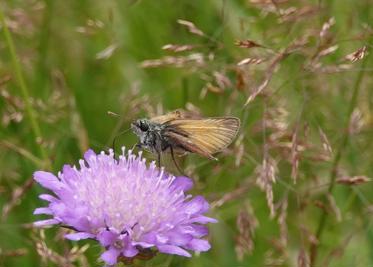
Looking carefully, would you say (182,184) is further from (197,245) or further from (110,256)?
(110,256)

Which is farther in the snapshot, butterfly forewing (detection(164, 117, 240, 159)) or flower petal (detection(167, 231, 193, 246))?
butterfly forewing (detection(164, 117, 240, 159))

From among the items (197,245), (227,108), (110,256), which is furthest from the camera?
(227,108)

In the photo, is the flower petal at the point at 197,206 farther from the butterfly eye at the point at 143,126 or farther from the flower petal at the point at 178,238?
the butterfly eye at the point at 143,126

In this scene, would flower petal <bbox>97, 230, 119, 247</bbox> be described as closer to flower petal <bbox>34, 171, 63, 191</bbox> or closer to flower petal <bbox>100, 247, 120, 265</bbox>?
flower petal <bbox>100, 247, 120, 265</bbox>

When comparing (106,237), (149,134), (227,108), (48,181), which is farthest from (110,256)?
(227,108)

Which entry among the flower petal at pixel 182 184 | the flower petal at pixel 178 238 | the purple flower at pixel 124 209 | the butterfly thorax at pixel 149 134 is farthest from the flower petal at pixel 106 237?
the butterfly thorax at pixel 149 134

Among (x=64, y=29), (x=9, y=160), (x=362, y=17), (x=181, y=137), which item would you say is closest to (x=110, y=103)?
(x=64, y=29)

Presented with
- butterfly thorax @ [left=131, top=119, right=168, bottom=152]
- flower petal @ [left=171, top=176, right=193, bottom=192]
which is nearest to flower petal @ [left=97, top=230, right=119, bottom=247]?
flower petal @ [left=171, top=176, right=193, bottom=192]
